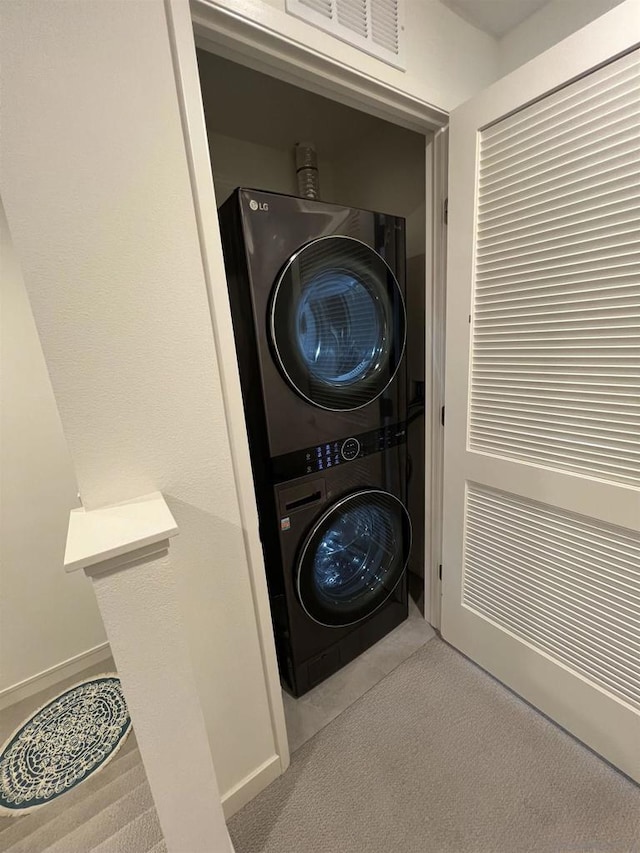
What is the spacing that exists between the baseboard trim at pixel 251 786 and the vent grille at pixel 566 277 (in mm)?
1286

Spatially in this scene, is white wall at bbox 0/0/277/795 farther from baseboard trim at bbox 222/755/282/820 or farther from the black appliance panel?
baseboard trim at bbox 222/755/282/820

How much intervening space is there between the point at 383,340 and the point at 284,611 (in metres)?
1.07

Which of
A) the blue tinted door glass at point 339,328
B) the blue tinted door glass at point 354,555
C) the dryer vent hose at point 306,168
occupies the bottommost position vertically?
the blue tinted door glass at point 354,555

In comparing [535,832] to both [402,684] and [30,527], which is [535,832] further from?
[30,527]

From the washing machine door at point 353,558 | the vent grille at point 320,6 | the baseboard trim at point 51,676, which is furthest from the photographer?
the baseboard trim at point 51,676

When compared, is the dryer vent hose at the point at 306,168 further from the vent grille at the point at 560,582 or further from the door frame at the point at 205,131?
the vent grille at the point at 560,582

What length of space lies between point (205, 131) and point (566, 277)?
98cm

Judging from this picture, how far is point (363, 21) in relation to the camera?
3.15 ft

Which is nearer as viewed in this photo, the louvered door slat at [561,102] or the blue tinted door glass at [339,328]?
the louvered door slat at [561,102]

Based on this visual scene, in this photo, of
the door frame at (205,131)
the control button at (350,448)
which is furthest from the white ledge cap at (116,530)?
the control button at (350,448)

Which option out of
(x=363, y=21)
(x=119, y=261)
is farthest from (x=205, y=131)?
(x=363, y=21)

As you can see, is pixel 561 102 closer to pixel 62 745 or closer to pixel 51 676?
pixel 62 745

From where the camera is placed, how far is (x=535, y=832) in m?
1.00

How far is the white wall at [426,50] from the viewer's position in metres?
0.85
